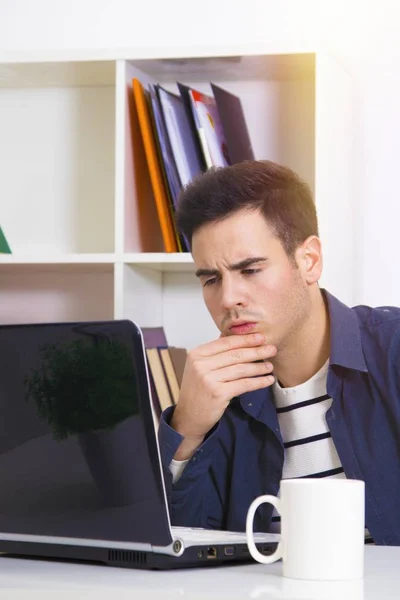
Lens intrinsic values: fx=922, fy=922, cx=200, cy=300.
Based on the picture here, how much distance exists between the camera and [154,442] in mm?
923

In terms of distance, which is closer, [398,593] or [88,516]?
[398,593]

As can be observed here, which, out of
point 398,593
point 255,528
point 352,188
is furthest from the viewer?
point 352,188

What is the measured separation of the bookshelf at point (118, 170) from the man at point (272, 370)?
0.31m

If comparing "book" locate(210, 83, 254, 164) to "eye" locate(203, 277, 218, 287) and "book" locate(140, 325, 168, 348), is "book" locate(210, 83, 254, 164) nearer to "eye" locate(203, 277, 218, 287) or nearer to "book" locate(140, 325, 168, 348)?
"book" locate(140, 325, 168, 348)

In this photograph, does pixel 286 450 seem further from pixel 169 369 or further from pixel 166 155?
pixel 166 155

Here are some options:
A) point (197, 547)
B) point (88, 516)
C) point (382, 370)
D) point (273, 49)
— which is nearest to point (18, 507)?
point (88, 516)

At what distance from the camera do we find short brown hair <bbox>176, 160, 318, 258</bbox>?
1676 millimetres

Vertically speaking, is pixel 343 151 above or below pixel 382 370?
above

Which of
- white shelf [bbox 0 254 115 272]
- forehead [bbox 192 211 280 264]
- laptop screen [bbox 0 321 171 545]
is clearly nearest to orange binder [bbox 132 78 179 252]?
white shelf [bbox 0 254 115 272]

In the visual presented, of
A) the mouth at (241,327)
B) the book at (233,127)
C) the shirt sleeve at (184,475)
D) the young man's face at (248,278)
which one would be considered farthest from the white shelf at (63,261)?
the shirt sleeve at (184,475)

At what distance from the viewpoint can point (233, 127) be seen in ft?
7.23

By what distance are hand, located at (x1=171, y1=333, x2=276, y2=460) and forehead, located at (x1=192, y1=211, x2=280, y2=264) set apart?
6.0 inches

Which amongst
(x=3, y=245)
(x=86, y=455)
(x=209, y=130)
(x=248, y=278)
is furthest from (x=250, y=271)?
(x=3, y=245)

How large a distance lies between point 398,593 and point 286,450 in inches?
31.9
